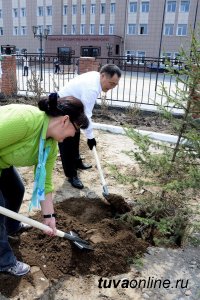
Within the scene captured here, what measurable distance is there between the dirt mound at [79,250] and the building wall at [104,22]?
33.4 meters

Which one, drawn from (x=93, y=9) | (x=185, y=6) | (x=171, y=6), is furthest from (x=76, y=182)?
(x=93, y=9)

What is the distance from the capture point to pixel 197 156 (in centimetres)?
282

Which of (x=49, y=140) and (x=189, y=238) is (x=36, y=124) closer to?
(x=49, y=140)

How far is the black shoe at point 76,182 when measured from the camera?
3.95 metres

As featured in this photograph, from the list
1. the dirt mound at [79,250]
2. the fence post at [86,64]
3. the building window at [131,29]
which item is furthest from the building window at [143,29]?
the dirt mound at [79,250]

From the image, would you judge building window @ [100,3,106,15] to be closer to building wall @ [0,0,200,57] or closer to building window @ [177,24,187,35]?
building wall @ [0,0,200,57]

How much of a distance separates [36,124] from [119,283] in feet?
4.74

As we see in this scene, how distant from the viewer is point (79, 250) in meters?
2.66

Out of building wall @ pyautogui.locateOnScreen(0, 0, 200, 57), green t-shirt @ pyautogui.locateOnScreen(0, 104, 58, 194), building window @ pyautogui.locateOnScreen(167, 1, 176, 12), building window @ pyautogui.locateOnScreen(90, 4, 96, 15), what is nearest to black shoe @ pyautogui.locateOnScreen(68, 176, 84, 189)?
green t-shirt @ pyautogui.locateOnScreen(0, 104, 58, 194)

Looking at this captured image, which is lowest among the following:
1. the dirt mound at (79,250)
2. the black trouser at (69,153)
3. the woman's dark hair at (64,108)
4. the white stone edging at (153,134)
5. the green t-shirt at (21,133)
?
the dirt mound at (79,250)

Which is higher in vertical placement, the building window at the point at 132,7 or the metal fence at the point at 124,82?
the building window at the point at 132,7

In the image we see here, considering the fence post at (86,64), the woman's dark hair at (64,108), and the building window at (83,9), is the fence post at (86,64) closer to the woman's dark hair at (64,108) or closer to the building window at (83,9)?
the woman's dark hair at (64,108)

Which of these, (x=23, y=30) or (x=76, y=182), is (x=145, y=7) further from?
(x=76, y=182)

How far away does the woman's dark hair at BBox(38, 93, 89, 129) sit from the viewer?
1901 mm
